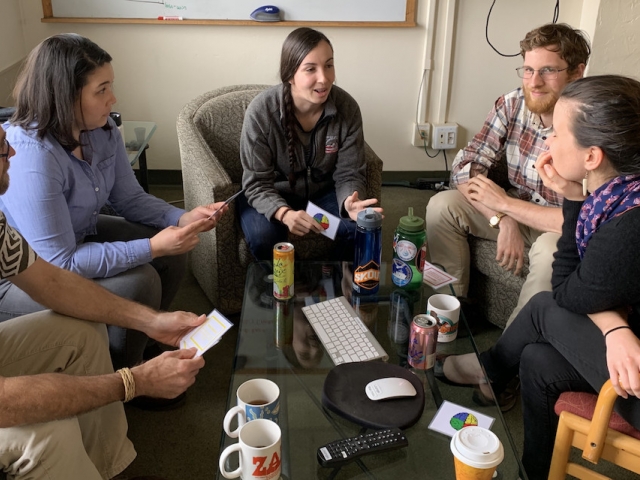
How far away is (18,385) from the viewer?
125 cm

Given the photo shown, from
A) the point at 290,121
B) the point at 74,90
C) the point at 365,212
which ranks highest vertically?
the point at 74,90

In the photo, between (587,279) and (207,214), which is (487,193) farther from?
(207,214)

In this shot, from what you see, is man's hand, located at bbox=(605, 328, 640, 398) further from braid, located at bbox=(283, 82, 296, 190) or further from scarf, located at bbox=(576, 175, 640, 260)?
braid, located at bbox=(283, 82, 296, 190)

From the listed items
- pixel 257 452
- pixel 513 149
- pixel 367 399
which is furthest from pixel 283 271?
pixel 513 149

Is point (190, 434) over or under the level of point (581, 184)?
under

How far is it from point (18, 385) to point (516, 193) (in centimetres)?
180

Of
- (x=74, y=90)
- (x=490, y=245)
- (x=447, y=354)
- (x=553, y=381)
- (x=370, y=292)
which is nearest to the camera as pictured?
(x=553, y=381)

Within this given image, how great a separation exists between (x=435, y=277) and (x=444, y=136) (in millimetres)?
1751

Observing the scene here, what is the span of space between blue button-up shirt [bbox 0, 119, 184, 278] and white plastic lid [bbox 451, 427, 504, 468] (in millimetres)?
1133

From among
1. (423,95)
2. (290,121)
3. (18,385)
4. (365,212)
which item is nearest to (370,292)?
(365,212)

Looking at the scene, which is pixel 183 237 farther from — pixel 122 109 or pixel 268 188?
pixel 122 109

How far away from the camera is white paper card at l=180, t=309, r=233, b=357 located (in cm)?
154

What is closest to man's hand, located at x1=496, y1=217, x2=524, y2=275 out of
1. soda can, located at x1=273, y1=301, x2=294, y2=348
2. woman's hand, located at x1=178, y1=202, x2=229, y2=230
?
soda can, located at x1=273, y1=301, x2=294, y2=348

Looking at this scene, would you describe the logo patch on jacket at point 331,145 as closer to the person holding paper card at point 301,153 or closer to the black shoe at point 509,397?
the person holding paper card at point 301,153
